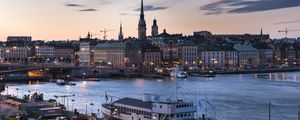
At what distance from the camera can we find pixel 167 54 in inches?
2098

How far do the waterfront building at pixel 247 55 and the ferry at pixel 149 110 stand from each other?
4197 centimetres

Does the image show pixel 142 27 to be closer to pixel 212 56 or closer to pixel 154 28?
pixel 154 28

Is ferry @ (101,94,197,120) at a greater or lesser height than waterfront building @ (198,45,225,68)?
lesser

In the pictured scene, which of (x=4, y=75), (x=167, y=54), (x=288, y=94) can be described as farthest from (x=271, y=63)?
(x=288, y=94)

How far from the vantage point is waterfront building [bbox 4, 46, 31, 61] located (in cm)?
6118

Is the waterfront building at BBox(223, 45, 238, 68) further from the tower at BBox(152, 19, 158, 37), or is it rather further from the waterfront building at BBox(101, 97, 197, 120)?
the waterfront building at BBox(101, 97, 197, 120)

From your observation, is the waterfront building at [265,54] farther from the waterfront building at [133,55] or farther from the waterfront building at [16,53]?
the waterfront building at [16,53]

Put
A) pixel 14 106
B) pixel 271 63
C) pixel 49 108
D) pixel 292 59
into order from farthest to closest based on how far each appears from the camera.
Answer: pixel 292 59 → pixel 271 63 → pixel 14 106 → pixel 49 108

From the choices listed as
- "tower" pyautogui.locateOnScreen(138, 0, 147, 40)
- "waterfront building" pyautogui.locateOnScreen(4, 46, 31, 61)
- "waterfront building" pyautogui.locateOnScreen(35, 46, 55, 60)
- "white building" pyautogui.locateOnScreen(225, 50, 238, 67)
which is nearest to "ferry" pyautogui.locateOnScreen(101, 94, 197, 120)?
"white building" pyautogui.locateOnScreen(225, 50, 238, 67)

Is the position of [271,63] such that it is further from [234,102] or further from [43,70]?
[234,102]

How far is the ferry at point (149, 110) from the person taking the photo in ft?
43.7

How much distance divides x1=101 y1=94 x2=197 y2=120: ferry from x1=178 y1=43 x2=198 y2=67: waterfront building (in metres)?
37.1

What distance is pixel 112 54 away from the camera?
167ft

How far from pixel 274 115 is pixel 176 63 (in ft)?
113
